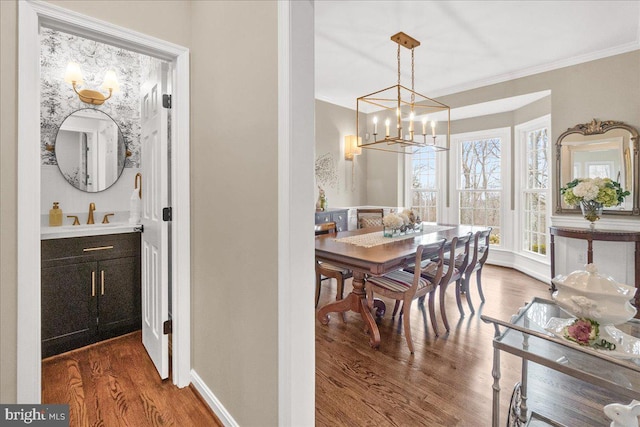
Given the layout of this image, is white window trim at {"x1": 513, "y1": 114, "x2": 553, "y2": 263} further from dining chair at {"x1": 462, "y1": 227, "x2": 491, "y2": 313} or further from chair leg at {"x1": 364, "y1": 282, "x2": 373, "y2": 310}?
chair leg at {"x1": 364, "y1": 282, "x2": 373, "y2": 310}

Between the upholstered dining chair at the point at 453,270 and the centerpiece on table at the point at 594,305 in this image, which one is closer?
the centerpiece on table at the point at 594,305

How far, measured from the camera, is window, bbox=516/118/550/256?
4.39m

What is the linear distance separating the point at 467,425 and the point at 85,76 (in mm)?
3889

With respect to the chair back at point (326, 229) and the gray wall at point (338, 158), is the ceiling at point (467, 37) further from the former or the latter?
the chair back at point (326, 229)

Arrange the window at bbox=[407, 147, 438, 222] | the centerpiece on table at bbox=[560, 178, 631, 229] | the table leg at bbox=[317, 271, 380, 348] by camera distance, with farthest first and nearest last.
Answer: the window at bbox=[407, 147, 438, 222]
the centerpiece on table at bbox=[560, 178, 631, 229]
the table leg at bbox=[317, 271, 380, 348]

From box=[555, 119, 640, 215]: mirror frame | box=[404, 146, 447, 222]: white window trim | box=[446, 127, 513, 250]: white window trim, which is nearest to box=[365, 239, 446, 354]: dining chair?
box=[555, 119, 640, 215]: mirror frame

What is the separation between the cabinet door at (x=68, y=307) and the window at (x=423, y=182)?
5.06 meters

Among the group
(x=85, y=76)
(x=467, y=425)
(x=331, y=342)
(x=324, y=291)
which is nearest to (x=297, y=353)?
(x=467, y=425)

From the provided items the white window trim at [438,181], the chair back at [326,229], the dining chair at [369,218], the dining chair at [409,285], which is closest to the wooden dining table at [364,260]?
the dining chair at [409,285]

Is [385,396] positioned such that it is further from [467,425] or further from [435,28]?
[435,28]

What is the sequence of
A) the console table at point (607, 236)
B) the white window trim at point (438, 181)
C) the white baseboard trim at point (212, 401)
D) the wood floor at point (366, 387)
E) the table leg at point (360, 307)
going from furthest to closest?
the white window trim at point (438, 181) < the console table at point (607, 236) < the table leg at point (360, 307) < the wood floor at point (366, 387) < the white baseboard trim at point (212, 401)

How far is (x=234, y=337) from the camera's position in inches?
59.8

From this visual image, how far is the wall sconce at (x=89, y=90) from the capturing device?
2.46 meters

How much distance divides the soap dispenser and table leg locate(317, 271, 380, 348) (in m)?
2.41
